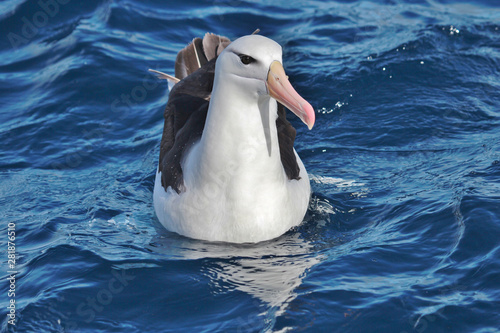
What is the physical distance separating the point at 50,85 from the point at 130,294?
223 inches

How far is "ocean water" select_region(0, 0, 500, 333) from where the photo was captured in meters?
5.21

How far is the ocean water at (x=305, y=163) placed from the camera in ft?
17.1

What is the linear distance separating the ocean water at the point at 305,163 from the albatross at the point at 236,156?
23 centimetres

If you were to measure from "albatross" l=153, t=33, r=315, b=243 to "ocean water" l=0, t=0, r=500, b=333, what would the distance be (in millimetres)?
227

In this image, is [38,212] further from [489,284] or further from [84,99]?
[489,284]

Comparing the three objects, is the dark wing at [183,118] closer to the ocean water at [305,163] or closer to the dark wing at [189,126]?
the dark wing at [189,126]

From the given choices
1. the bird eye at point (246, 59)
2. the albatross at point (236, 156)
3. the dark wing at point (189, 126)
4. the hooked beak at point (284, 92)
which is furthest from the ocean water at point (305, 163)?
the bird eye at point (246, 59)

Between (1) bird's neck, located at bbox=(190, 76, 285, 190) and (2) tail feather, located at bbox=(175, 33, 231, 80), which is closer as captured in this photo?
(1) bird's neck, located at bbox=(190, 76, 285, 190)

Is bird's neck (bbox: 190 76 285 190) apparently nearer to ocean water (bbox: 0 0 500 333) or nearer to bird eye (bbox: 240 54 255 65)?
bird eye (bbox: 240 54 255 65)

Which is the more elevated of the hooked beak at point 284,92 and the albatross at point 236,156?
the hooked beak at point 284,92

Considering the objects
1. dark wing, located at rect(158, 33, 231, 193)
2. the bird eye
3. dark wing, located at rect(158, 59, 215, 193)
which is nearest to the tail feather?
dark wing, located at rect(158, 33, 231, 193)

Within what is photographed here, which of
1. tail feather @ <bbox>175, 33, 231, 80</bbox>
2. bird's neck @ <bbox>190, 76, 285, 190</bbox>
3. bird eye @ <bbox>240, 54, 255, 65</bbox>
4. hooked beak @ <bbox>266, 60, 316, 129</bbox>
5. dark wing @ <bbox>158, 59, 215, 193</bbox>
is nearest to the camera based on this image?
hooked beak @ <bbox>266, 60, 316, 129</bbox>

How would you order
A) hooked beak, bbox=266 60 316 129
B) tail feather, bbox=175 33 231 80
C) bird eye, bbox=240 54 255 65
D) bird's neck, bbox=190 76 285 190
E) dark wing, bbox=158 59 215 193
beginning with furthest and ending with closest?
1. tail feather, bbox=175 33 231 80
2. dark wing, bbox=158 59 215 193
3. bird's neck, bbox=190 76 285 190
4. bird eye, bbox=240 54 255 65
5. hooked beak, bbox=266 60 316 129

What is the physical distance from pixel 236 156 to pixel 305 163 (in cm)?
244
